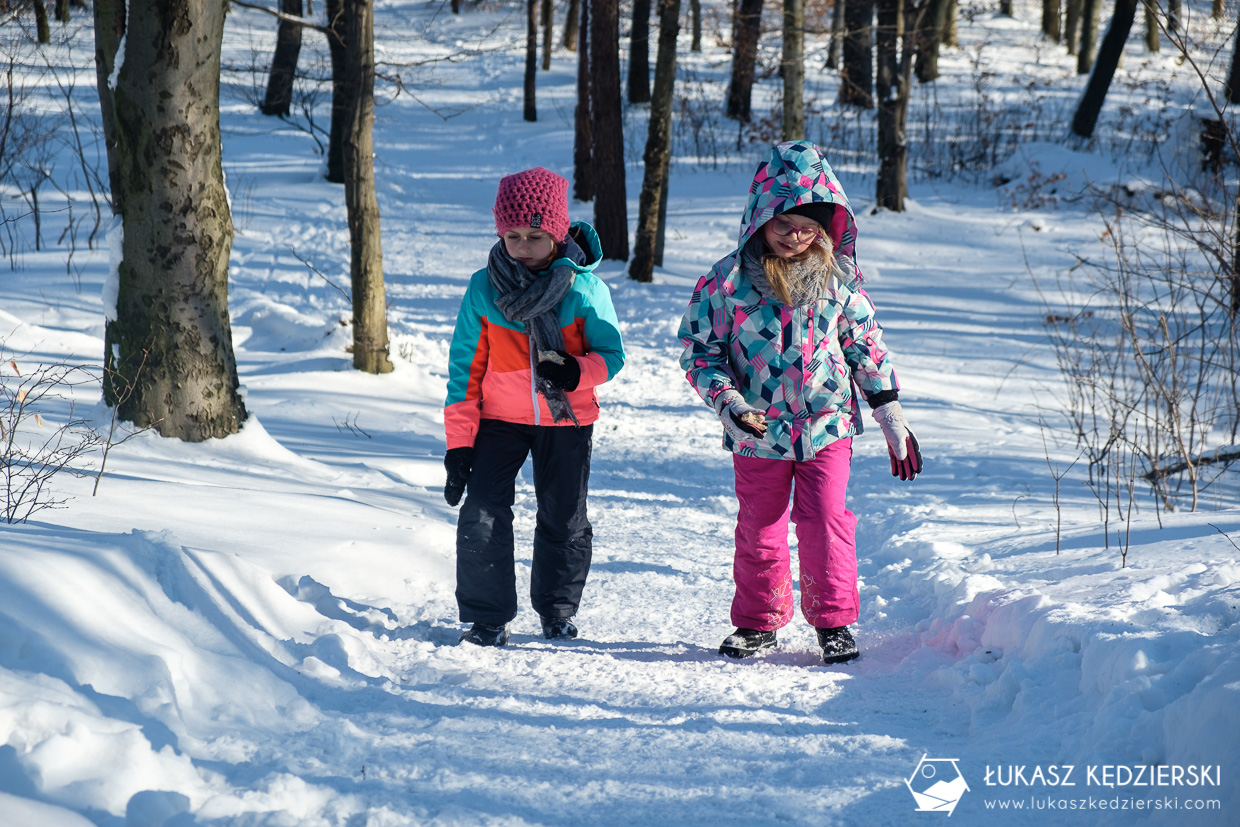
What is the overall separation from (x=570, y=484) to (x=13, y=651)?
189 cm

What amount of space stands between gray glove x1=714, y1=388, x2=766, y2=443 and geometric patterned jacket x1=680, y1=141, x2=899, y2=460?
5 cm

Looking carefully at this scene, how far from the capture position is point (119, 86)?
4.76 m

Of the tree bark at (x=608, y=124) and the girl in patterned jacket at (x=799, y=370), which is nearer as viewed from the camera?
the girl in patterned jacket at (x=799, y=370)

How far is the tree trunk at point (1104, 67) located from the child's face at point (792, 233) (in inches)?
659

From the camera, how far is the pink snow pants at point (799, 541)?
343 centimetres

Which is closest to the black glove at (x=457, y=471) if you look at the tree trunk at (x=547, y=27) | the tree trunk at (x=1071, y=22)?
the tree trunk at (x=547, y=27)

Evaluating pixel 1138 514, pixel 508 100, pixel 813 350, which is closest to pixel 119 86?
pixel 813 350

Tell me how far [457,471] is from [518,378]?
426 mm

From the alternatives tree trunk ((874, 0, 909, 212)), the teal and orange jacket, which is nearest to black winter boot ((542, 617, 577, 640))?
the teal and orange jacket

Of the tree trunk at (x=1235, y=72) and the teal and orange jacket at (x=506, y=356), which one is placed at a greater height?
the tree trunk at (x=1235, y=72)

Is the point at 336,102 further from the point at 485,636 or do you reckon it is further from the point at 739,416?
the point at 739,416

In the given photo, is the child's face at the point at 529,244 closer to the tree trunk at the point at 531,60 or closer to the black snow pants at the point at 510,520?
the black snow pants at the point at 510,520

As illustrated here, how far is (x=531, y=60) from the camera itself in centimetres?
2209

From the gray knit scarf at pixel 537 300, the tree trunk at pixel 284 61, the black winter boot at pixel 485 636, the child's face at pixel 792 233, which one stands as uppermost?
Result: the tree trunk at pixel 284 61
